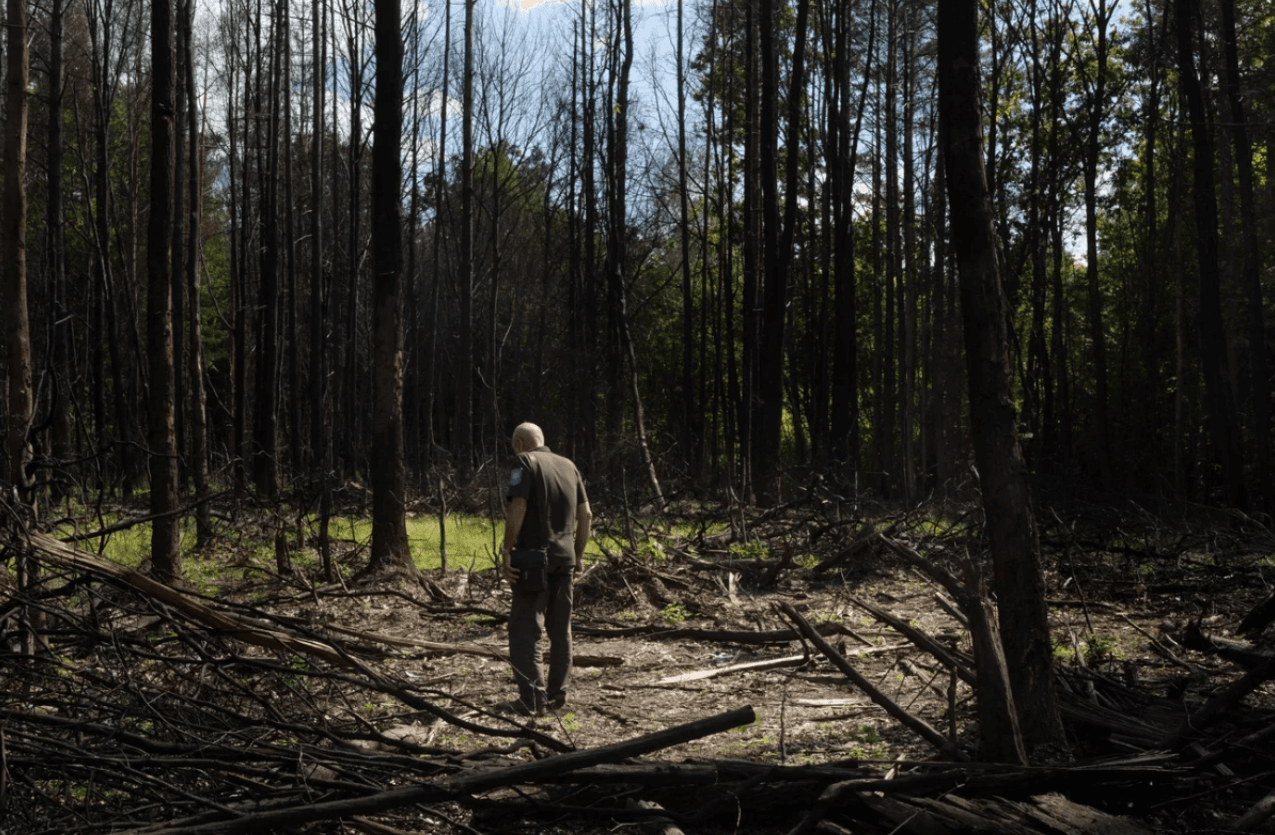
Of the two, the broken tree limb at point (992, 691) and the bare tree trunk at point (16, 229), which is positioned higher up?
the bare tree trunk at point (16, 229)

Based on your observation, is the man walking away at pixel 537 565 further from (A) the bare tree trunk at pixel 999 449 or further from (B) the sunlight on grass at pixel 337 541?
(B) the sunlight on grass at pixel 337 541

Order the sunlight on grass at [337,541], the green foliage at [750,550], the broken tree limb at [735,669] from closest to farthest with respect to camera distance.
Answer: the broken tree limb at [735,669] → the sunlight on grass at [337,541] → the green foliage at [750,550]

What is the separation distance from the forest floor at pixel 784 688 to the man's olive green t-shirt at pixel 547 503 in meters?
1.13

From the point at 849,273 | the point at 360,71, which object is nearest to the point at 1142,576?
the point at 849,273

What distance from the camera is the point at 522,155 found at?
31641 mm

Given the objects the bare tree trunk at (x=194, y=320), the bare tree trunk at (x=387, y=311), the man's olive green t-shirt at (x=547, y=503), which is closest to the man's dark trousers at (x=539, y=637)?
the man's olive green t-shirt at (x=547, y=503)

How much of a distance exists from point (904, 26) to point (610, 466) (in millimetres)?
16950

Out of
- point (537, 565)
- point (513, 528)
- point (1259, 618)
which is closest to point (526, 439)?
A: point (513, 528)

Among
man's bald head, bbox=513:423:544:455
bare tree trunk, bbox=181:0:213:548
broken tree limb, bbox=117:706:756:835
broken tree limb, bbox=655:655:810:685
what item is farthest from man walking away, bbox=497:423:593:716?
bare tree trunk, bbox=181:0:213:548

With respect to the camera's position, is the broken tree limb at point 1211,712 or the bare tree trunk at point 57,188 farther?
the bare tree trunk at point 57,188

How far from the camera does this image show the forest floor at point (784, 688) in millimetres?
4516

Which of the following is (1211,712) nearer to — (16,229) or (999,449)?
(999,449)

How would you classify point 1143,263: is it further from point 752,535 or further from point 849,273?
point 752,535

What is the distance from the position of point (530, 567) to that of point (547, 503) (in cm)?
46
